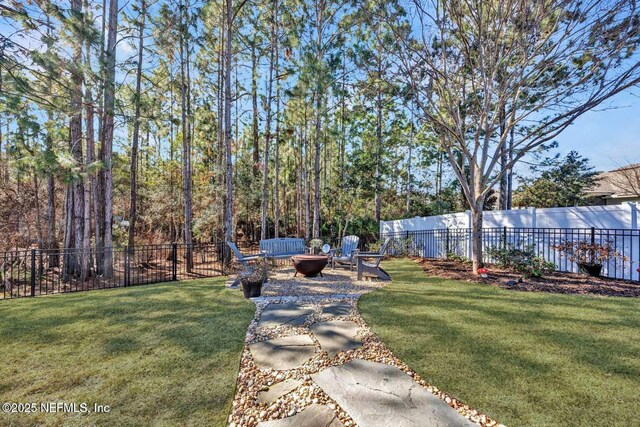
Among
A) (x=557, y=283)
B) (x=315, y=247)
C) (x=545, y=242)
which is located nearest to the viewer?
(x=557, y=283)

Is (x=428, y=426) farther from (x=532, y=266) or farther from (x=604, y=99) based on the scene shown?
(x=604, y=99)

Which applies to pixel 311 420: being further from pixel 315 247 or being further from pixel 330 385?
pixel 315 247

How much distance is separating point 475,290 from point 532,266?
215 cm

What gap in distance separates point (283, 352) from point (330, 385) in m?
0.81

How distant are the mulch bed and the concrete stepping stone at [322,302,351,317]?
135 inches

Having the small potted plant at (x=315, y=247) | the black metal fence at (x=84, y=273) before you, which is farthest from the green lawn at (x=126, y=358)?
the small potted plant at (x=315, y=247)

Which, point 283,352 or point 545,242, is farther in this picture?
point 545,242

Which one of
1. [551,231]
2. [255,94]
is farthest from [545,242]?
[255,94]

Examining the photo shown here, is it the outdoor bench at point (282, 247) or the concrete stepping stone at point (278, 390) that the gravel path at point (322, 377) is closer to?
the concrete stepping stone at point (278, 390)

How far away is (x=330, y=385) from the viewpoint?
2408 mm

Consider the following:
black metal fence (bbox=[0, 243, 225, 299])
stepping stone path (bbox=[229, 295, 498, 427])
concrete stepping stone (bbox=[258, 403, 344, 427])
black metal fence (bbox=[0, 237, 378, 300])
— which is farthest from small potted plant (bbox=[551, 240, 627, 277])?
black metal fence (bbox=[0, 243, 225, 299])

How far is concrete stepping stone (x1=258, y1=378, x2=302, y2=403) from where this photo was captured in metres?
2.26

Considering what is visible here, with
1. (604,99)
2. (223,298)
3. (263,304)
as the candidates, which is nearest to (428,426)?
(263,304)

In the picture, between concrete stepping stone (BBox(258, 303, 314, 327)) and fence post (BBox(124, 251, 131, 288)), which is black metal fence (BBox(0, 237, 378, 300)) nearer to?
fence post (BBox(124, 251, 131, 288))
